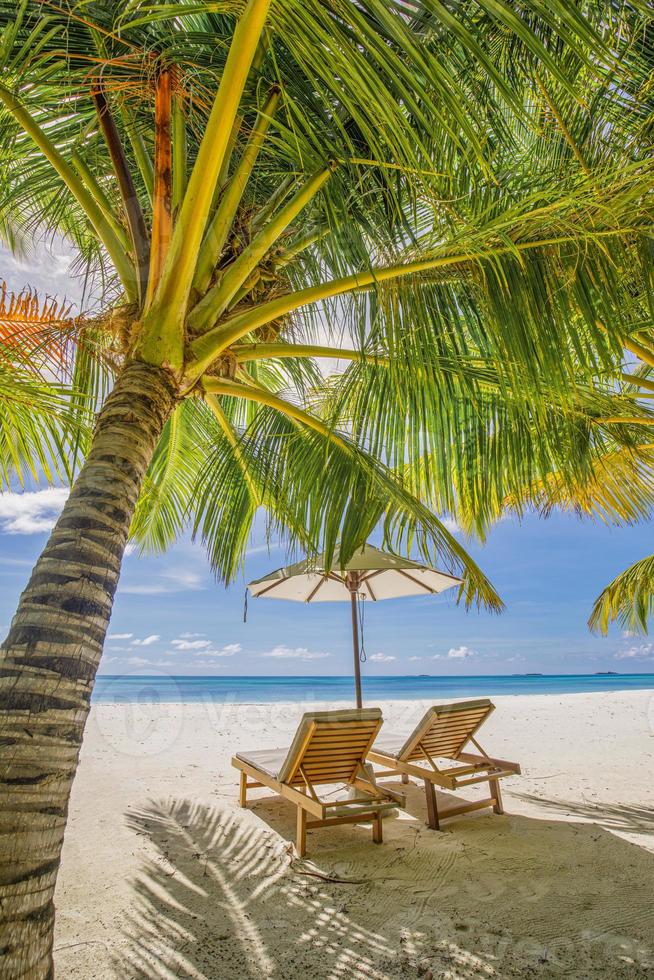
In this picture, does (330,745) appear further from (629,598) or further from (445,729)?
(629,598)

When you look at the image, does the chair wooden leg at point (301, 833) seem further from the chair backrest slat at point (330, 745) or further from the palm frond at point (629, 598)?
the palm frond at point (629, 598)

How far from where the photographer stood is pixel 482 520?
149 inches

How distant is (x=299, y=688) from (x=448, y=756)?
31.3 metres

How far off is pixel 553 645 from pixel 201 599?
30266 mm

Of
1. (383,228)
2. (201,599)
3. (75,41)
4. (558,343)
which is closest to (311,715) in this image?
(558,343)

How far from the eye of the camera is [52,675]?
1.45m

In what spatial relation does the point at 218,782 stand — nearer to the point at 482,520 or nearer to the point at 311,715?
the point at 311,715

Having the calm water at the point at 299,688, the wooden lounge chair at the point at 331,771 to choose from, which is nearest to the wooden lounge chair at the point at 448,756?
the wooden lounge chair at the point at 331,771

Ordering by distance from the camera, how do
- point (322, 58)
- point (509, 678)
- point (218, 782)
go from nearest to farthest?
Answer: point (322, 58) → point (218, 782) → point (509, 678)

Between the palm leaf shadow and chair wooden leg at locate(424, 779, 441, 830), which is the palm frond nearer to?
chair wooden leg at locate(424, 779, 441, 830)

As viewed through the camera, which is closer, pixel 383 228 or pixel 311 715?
pixel 383 228

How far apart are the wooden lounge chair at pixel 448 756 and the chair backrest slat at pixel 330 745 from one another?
56 centimetres

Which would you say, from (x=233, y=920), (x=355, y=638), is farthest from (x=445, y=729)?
(x=233, y=920)

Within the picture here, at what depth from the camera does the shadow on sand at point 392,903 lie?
2.28 m
